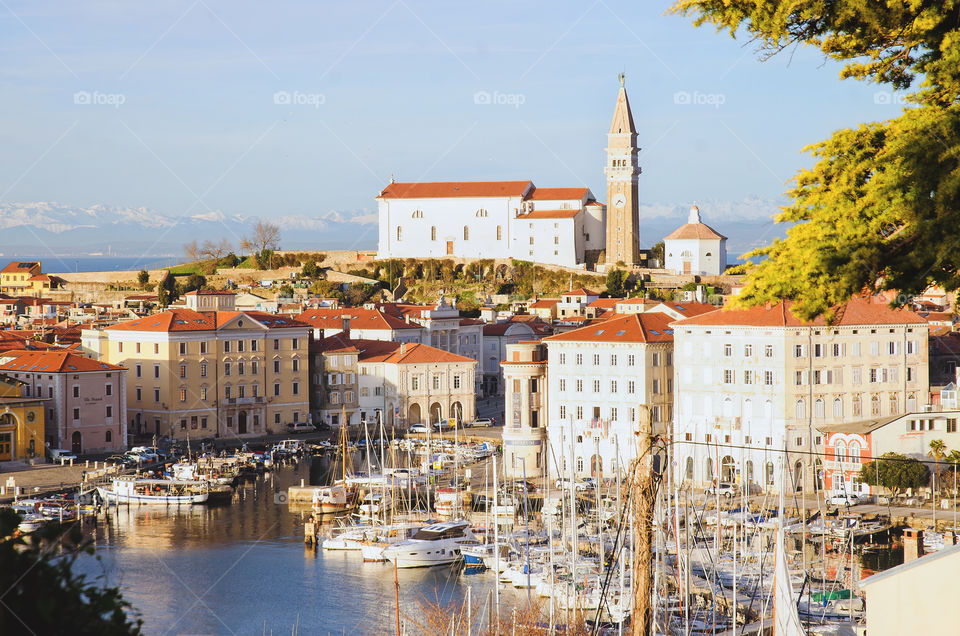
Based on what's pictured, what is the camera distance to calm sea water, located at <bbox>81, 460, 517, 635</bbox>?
24.0 m

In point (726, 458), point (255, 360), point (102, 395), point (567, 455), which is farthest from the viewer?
point (255, 360)

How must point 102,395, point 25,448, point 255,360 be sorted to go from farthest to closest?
point 255,360 → point 102,395 → point 25,448

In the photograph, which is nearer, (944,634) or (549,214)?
(944,634)

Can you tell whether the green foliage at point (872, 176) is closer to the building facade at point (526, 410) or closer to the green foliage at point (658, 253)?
the building facade at point (526, 410)

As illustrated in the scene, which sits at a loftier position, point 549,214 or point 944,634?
point 549,214

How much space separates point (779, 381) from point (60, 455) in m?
21.5

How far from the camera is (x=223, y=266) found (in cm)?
8575

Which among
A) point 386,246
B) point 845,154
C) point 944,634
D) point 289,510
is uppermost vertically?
point 386,246

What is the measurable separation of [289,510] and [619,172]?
41590 millimetres

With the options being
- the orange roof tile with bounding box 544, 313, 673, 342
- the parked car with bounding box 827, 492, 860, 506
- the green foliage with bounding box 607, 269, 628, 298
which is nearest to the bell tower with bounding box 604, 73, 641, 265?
the green foliage with bounding box 607, 269, 628, 298

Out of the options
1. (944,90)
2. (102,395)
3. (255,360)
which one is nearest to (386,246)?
(255,360)

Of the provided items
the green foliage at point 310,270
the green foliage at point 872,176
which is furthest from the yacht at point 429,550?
the green foliage at point 310,270

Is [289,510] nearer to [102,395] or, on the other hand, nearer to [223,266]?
[102,395]

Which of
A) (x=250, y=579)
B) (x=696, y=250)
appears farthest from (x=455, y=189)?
(x=250, y=579)
